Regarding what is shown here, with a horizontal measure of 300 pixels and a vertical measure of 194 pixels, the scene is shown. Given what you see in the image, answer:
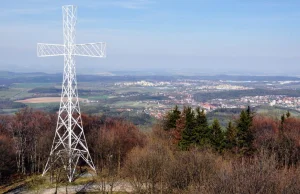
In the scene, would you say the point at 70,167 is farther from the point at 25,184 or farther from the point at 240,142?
the point at 240,142

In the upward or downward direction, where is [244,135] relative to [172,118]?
downward

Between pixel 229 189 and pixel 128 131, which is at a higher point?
pixel 229 189

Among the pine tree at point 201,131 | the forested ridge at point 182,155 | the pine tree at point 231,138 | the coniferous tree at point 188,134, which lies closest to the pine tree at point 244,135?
the forested ridge at point 182,155

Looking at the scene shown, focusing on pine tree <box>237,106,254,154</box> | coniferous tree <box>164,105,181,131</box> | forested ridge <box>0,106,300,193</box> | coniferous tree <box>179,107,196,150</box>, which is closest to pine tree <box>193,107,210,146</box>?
forested ridge <box>0,106,300,193</box>

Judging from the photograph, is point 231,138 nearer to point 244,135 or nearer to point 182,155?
point 244,135

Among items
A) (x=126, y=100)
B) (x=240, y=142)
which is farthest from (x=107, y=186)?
(x=126, y=100)

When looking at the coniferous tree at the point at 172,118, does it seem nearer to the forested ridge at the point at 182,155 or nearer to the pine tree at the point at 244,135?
the forested ridge at the point at 182,155

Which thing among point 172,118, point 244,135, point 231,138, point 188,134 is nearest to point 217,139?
point 231,138

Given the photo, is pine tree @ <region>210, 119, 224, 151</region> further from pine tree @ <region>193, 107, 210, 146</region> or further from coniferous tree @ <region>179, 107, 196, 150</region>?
coniferous tree @ <region>179, 107, 196, 150</region>
